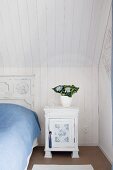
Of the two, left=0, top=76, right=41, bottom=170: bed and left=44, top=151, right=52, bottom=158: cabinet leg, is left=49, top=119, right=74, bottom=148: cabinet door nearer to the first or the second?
left=44, top=151, right=52, bottom=158: cabinet leg

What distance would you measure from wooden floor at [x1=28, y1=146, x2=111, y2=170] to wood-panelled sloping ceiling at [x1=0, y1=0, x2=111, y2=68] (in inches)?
53.7

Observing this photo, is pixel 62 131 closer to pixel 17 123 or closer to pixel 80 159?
pixel 80 159

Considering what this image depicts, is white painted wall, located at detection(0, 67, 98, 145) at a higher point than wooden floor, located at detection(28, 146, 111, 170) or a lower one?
higher

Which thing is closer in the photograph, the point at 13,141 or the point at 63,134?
the point at 13,141

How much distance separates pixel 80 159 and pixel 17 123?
1032 millimetres

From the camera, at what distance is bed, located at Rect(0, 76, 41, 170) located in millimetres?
1671

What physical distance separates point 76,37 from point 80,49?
9.4 inches

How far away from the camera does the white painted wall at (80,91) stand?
12.2 ft

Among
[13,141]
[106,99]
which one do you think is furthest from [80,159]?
[13,141]

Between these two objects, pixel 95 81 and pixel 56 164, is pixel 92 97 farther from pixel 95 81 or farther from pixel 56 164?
pixel 56 164

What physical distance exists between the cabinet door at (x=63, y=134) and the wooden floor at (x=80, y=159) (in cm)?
18

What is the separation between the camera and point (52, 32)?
3.25 meters

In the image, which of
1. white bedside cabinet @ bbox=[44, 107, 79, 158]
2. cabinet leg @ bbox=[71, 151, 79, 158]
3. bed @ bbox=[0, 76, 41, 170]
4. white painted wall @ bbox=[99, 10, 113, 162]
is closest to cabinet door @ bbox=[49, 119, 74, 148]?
white bedside cabinet @ bbox=[44, 107, 79, 158]

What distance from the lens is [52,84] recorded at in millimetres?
3709
